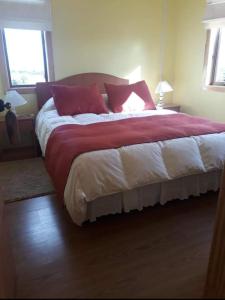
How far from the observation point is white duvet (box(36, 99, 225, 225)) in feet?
5.84

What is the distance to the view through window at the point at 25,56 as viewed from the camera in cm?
335

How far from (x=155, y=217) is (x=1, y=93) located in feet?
9.10

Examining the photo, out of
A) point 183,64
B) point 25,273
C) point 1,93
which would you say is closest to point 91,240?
point 25,273

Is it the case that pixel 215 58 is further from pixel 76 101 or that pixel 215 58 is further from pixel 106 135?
pixel 106 135

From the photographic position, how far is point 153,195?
2172 millimetres

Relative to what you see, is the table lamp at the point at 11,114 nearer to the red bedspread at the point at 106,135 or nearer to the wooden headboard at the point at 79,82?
the wooden headboard at the point at 79,82

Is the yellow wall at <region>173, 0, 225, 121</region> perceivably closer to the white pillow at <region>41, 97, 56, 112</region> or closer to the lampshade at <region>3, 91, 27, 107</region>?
the white pillow at <region>41, 97, 56, 112</region>

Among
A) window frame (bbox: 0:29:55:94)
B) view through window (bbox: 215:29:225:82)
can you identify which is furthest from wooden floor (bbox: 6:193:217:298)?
view through window (bbox: 215:29:225:82)

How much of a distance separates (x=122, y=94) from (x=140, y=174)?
6.43 ft

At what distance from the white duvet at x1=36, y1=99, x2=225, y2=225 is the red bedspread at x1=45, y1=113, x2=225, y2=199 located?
0.07 meters

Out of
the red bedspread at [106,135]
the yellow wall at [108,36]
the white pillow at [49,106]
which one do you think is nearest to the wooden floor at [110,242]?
the red bedspread at [106,135]

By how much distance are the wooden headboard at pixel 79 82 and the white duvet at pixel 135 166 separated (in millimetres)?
2081

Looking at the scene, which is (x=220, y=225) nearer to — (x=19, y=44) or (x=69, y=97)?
(x=69, y=97)

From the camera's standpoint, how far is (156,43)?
4199 mm
